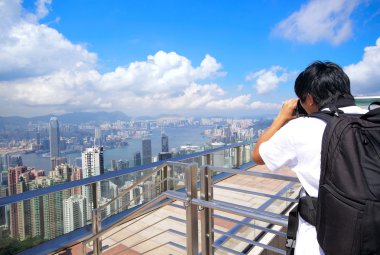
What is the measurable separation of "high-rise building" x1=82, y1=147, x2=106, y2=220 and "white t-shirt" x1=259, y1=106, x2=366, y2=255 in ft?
9.49

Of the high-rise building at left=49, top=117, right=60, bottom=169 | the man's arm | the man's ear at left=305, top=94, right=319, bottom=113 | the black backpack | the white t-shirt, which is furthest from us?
the high-rise building at left=49, top=117, right=60, bottom=169

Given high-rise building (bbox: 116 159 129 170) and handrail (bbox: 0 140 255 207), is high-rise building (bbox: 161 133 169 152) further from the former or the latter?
high-rise building (bbox: 116 159 129 170)

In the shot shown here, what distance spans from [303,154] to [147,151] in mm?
4010

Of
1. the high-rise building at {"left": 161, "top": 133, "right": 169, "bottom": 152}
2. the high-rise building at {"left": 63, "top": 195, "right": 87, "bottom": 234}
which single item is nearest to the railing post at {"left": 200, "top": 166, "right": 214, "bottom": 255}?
the high-rise building at {"left": 63, "top": 195, "right": 87, "bottom": 234}

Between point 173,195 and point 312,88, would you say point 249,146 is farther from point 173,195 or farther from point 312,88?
point 312,88

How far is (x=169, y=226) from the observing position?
13.6ft

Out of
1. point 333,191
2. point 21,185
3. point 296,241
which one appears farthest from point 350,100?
point 21,185

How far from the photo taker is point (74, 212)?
136 inches

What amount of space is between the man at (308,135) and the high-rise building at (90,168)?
9.31ft

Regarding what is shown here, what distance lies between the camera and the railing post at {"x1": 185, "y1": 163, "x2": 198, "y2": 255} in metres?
2.23

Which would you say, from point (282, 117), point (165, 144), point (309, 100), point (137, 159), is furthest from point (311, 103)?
point (165, 144)

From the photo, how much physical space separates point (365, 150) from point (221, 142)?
548 centimetres

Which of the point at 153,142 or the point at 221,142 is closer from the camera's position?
the point at 153,142

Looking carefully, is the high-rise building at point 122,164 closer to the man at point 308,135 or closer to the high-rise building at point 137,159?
the high-rise building at point 137,159
